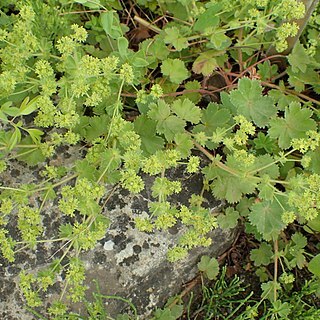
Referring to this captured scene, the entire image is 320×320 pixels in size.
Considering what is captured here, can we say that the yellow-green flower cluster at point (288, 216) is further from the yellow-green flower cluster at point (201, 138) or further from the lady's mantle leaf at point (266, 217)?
the yellow-green flower cluster at point (201, 138)

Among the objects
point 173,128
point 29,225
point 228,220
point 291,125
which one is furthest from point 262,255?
point 29,225

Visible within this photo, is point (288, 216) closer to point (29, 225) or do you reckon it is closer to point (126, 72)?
point (126, 72)

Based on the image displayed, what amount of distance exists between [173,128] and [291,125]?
17.7 inches

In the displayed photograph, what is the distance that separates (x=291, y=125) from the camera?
2086 millimetres

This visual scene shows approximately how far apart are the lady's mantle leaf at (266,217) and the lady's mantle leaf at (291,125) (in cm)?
23

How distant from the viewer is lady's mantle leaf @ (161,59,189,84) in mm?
2148

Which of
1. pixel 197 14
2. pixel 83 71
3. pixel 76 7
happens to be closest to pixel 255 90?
pixel 197 14

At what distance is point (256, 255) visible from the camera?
91.4 inches

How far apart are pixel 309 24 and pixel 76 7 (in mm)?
1011

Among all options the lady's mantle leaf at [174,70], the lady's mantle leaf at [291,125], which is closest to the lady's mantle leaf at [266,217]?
the lady's mantle leaf at [291,125]

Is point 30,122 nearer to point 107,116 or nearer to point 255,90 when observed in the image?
point 107,116

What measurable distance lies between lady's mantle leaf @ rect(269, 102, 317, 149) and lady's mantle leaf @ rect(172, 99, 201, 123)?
29 centimetres

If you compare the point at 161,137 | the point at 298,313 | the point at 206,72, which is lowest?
the point at 298,313

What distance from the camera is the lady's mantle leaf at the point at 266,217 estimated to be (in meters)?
2.05
